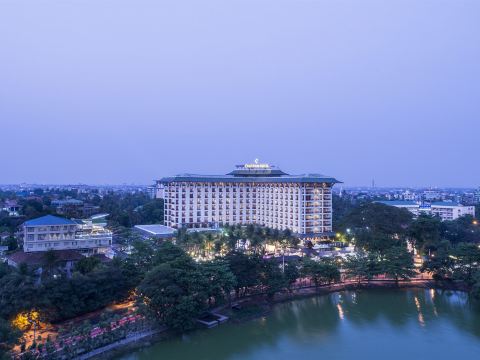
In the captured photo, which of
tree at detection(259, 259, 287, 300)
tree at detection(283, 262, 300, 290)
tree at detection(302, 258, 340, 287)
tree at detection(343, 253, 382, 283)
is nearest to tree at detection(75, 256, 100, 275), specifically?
tree at detection(259, 259, 287, 300)

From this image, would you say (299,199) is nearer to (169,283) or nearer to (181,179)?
(181,179)

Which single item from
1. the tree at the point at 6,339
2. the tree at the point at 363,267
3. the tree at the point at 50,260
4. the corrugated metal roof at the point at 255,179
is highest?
the corrugated metal roof at the point at 255,179

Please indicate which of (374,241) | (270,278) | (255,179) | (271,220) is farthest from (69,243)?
(255,179)

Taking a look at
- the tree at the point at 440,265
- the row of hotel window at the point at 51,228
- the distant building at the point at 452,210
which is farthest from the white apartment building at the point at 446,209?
the row of hotel window at the point at 51,228

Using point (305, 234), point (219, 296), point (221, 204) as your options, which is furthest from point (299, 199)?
point (219, 296)

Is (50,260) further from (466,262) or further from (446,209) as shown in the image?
(446,209)

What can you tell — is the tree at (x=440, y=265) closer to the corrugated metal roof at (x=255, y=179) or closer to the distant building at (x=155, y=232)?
the corrugated metal roof at (x=255, y=179)

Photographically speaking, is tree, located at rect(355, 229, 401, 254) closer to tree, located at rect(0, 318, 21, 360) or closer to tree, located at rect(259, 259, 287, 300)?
tree, located at rect(259, 259, 287, 300)
